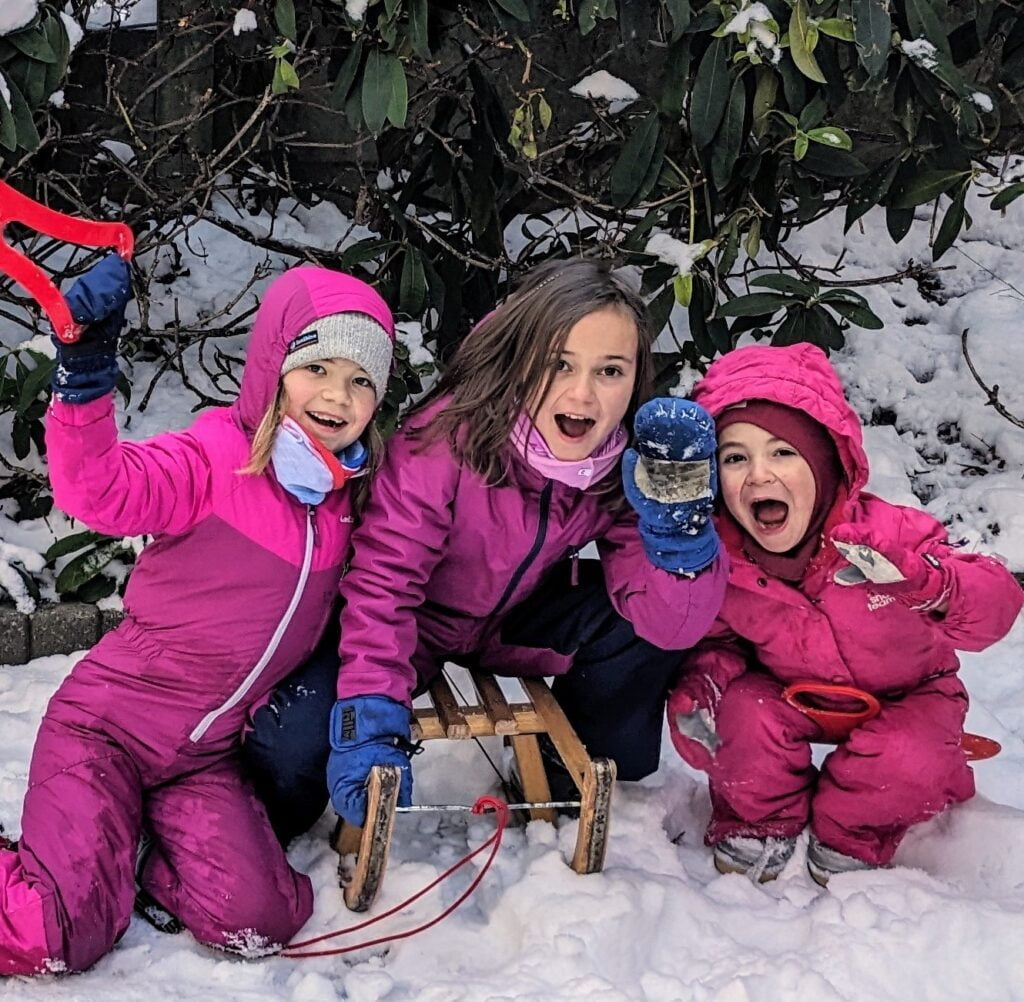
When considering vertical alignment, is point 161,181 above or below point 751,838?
above

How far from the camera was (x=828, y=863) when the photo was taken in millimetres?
1927

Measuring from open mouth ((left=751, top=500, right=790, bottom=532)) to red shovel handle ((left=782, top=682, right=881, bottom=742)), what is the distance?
0.28m

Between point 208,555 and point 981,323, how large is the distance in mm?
2515

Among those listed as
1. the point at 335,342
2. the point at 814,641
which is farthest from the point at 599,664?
the point at 335,342

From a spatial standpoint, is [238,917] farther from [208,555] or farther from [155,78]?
[155,78]

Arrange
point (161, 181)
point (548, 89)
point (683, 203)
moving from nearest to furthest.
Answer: point (683, 203) → point (161, 181) → point (548, 89)

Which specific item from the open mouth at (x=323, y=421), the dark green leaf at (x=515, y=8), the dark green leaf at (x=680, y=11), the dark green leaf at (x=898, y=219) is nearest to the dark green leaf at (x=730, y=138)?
the dark green leaf at (x=680, y=11)

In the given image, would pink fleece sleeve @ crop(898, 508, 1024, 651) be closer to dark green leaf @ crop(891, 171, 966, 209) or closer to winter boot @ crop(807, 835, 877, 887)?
winter boot @ crop(807, 835, 877, 887)

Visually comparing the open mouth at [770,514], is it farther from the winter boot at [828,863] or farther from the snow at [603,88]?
the snow at [603,88]

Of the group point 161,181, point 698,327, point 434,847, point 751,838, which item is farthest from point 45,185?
point 751,838

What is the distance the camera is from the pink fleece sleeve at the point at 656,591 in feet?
5.88

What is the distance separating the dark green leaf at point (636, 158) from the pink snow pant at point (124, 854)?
1.39 m

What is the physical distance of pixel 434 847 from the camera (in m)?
2.00

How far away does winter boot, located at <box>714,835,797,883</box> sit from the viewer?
1.94 m
